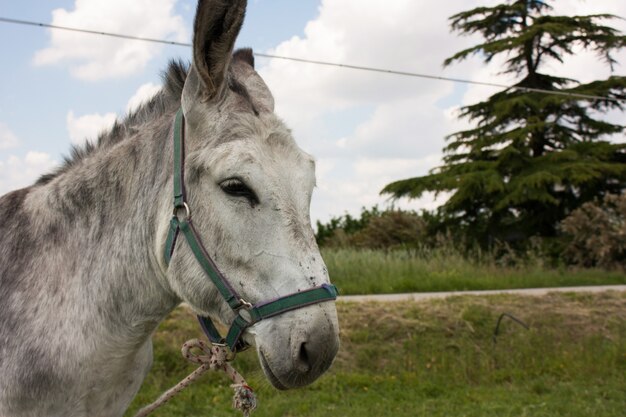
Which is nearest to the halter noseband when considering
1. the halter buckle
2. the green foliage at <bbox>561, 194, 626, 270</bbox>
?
the halter buckle

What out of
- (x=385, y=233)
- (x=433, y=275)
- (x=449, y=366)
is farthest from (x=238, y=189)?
(x=385, y=233)

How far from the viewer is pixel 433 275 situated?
12.6 metres

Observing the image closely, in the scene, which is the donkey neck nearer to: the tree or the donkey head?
the donkey head

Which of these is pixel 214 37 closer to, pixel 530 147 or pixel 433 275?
pixel 433 275

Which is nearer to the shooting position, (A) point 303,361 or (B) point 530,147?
(A) point 303,361

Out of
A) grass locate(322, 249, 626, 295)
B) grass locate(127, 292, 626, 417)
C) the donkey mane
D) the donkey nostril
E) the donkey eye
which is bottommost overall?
grass locate(127, 292, 626, 417)

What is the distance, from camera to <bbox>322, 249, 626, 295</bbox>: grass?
12.1 metres

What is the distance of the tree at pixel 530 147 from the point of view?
2069cm

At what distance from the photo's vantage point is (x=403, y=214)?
21703 mm

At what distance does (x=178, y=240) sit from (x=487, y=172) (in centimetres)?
1964

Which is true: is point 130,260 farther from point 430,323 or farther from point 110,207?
point 430,323

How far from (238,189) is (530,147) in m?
21.2

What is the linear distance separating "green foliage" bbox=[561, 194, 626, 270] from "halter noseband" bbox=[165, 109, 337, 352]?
1542 centimetres

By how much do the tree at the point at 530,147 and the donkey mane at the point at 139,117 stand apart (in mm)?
18558
